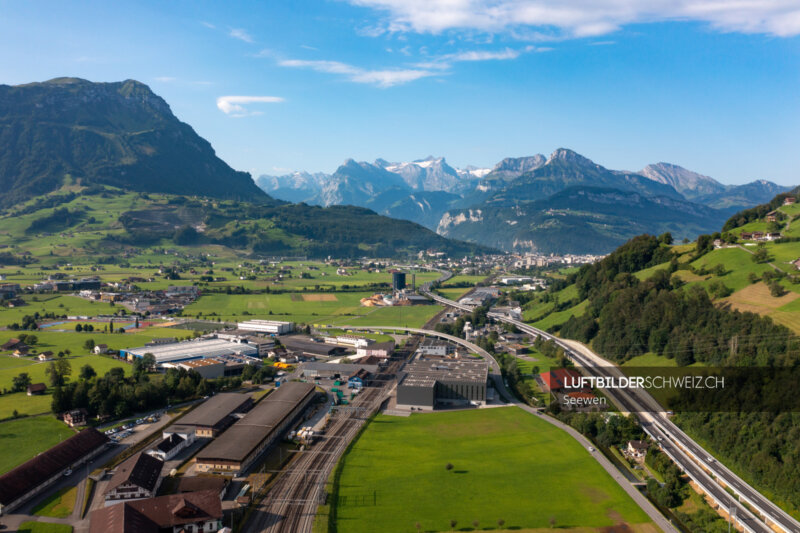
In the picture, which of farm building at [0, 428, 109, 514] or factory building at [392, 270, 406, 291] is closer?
farm building at [0, 428, 109, 514]

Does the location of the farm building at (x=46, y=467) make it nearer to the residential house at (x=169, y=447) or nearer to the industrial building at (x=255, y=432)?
the residential house at (x=169, y=447)

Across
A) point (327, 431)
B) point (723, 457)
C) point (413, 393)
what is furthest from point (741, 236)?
point (327, 431)

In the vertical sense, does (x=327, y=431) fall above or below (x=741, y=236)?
below

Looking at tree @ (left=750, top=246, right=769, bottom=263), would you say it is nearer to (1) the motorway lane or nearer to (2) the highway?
(2) the highway

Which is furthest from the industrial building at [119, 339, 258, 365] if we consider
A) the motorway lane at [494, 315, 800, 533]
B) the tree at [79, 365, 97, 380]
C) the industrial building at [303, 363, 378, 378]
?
the motorway lane at [494, 315, 800, 533]

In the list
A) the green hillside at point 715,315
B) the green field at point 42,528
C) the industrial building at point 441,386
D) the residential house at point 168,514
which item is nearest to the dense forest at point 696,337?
the green hillside at point 715,315

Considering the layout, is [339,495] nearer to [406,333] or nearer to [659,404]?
[659,404]
